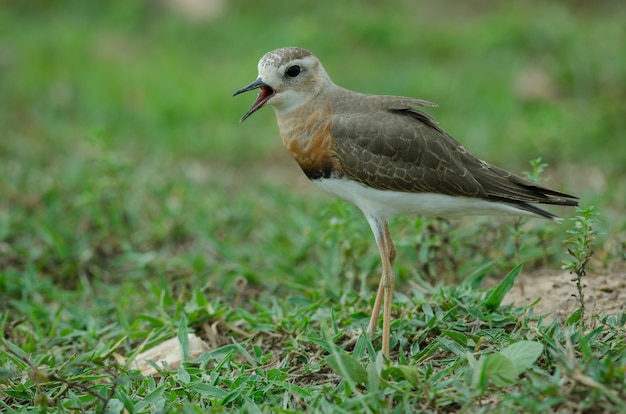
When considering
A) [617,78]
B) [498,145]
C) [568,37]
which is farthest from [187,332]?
[568,37]

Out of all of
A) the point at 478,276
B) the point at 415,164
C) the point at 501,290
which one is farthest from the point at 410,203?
the point at 478,276

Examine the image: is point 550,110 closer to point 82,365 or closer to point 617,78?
point 617,78

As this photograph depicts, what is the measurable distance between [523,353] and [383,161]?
1.25 meters

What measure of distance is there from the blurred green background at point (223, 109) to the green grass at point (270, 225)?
28mm

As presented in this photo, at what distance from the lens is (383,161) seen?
4.12 meters

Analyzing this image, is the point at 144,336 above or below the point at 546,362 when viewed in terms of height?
below

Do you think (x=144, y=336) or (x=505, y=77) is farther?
(x=505, y=77)

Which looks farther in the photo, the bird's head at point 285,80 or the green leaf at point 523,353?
the bird's head at point 285,80

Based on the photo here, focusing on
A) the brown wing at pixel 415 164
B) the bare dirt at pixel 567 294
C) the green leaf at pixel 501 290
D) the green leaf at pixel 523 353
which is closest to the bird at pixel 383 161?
the brown wing at pixel 415 164

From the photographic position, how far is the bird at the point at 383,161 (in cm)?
409

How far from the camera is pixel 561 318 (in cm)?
417

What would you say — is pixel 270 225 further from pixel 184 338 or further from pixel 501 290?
pixel 501 290

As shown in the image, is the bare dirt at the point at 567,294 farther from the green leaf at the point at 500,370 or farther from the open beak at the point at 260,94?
the open beak at the point at 260,94

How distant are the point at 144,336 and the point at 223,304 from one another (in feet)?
1.92
